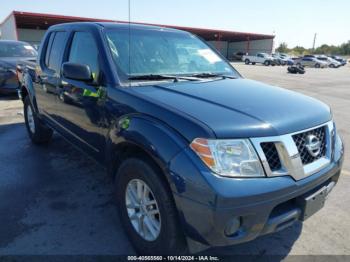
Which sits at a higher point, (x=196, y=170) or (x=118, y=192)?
(x=196, y=170)

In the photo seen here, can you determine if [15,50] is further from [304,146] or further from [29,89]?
[304,146]

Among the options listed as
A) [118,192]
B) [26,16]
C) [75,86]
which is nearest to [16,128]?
[75,86]

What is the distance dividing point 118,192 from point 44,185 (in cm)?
161

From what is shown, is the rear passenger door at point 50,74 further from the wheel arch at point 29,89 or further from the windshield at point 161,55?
the windshield at point 161,55

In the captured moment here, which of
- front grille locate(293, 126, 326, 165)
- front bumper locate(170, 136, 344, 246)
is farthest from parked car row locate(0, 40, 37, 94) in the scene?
front grille locate(293, 126, 326, 165)

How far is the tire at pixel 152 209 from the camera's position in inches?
84.7

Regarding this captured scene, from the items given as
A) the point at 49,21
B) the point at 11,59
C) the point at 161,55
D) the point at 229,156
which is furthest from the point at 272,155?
the point at 49,21

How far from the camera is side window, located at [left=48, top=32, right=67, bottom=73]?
3.88 meters

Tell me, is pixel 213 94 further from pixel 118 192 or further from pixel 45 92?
pixel 45 92

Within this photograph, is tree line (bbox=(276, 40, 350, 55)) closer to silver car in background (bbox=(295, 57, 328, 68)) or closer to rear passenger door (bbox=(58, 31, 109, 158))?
silver car in background (bbox=(295, 57, 328, 68))

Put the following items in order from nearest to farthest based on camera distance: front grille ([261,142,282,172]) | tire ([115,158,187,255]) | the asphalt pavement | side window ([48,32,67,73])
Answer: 1. front grille ([261,142,282,172])
2. tire ([115,158,187,255])
3. the asphalt pavement
4. side window ([48,32,67,73])

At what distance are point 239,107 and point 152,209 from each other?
103 cm

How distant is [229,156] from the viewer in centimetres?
196

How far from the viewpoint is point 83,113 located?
A: 3.25m
